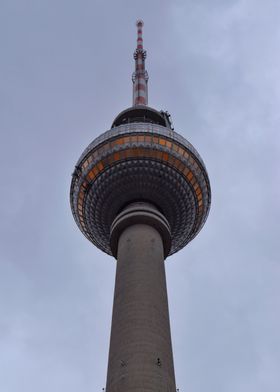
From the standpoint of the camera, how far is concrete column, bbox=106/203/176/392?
109 feet

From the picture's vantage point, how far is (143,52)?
231ft

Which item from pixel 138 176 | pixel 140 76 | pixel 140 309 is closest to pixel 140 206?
pixel 138 176

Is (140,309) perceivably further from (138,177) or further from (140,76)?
(140,76)

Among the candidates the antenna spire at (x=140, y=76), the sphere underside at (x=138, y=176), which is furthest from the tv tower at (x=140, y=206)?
the antenna spire at (x=140, y=76)

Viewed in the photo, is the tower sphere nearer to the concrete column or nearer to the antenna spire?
the concrete column

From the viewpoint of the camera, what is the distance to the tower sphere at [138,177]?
1847 inches

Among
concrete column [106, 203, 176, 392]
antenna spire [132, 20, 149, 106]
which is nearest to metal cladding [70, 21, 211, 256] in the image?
concrete column [106, 203, 176, 392]

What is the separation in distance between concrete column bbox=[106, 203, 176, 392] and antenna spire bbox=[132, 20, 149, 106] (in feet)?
69.1

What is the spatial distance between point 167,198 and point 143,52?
30690 millimetres

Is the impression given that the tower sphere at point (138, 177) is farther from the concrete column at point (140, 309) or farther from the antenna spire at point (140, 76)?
the antenna spire at point (140, 76)

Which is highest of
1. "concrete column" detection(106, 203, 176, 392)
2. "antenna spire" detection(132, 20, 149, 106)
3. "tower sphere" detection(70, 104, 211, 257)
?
"antenna spire" detection(132, 20, 149, 106)

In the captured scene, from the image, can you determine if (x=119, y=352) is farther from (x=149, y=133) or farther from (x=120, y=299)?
(x=149, y=133)

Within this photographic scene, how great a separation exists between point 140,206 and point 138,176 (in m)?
3.35

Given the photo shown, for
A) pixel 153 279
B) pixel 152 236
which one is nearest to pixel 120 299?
pixel 153 279
